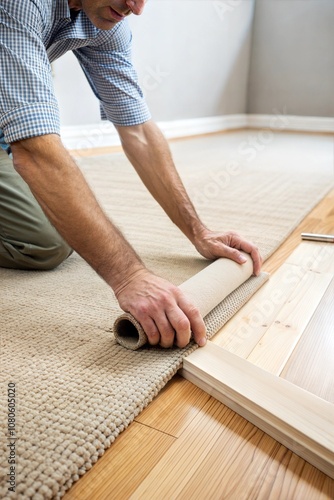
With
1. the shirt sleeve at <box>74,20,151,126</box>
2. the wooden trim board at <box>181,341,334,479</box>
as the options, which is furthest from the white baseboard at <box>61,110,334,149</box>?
the wooden trim board at <box>181,341,334,479</box>

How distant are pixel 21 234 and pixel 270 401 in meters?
0.78

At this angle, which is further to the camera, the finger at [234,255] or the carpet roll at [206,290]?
the finger at [234,255]

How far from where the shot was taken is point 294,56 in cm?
487

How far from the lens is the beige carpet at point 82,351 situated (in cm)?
58

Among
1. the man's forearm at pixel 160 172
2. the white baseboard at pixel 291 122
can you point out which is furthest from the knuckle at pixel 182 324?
the white baseboard at pixel 291 122

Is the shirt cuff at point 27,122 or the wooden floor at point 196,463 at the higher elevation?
the shirt cuff at point 27,122

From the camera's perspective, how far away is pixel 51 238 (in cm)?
118

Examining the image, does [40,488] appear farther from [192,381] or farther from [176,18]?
[176,18]

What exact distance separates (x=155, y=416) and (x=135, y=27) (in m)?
3.36

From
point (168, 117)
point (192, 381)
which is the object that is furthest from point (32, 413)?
point (168, 117)

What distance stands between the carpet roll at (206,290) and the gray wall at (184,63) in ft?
8.10

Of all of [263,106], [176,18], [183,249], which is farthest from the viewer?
[263,106]

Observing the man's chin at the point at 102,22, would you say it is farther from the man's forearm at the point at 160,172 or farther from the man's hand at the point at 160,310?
the man's hand at the point at 160,310

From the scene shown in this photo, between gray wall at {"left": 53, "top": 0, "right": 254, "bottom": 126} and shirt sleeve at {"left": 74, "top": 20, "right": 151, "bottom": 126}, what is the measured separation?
6.45ft
